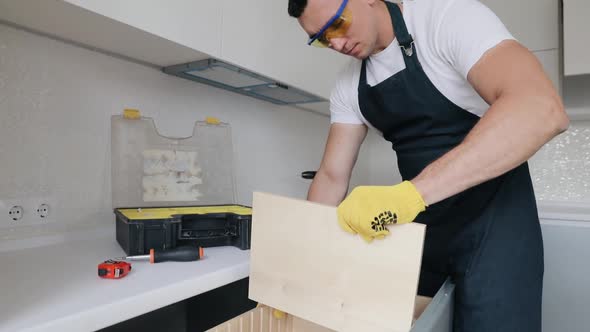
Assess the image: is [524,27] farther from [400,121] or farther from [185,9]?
[185,9]

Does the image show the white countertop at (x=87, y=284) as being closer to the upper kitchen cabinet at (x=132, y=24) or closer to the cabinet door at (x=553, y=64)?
the upper kitchen cabinet at (x=132, y=24)

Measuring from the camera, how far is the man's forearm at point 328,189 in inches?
47.1

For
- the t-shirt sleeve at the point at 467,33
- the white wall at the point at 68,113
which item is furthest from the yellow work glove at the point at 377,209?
the white wall at the point at 68,113

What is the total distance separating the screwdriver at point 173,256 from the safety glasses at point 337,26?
624 millimetres

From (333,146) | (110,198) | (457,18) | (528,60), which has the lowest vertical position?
(110,198)

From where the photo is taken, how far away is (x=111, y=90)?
1.24 meters

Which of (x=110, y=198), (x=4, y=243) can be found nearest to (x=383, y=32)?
(x=110, y=198)

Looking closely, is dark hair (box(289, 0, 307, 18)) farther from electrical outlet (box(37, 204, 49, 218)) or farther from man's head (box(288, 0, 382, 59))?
electrical outlet (box(37, 204, 49, 218))

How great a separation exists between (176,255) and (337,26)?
27.6 inches

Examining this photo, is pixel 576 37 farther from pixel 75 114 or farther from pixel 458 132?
pixel 75 114

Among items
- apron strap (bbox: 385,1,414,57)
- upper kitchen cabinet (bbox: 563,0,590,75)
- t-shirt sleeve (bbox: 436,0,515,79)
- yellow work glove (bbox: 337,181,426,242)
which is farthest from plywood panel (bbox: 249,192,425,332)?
upper kitchen cabinet (bbox: 563,0,590,75)

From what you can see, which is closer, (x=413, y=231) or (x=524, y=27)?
(x=413, y=231)

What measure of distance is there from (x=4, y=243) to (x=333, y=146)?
0.99 m

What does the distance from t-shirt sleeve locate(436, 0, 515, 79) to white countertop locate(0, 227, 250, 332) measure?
70 cm
